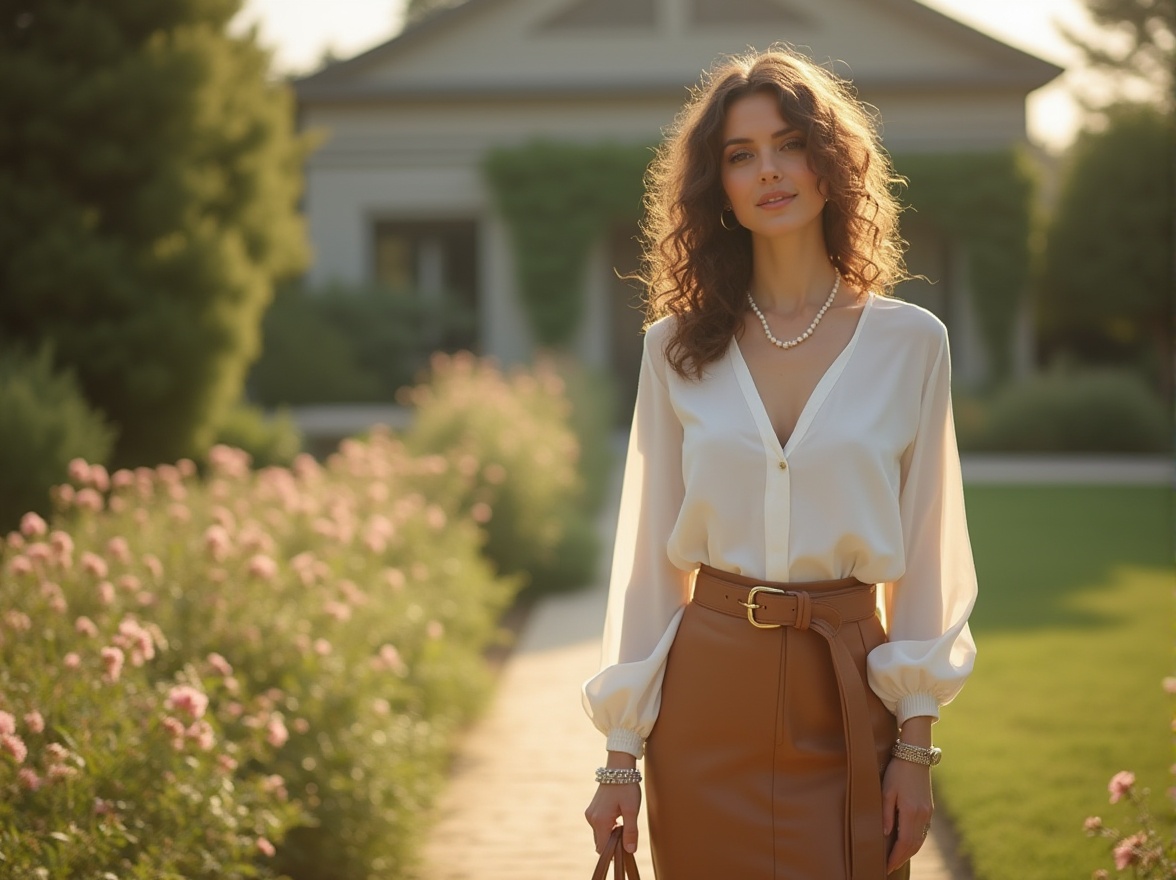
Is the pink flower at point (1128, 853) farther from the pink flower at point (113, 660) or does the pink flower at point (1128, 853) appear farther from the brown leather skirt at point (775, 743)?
the pink flower at point (113, 660)

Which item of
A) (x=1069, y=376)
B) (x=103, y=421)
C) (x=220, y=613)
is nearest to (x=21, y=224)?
(x=103, y=421)

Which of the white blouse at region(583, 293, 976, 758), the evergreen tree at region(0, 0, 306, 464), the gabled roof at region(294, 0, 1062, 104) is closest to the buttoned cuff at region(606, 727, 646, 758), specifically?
the white blouse at region(583, 293, 976, 758)

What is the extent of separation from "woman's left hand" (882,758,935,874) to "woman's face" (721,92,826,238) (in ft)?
3.57

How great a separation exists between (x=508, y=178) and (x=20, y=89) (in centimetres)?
1255

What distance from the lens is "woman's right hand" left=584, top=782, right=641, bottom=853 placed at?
8.13 ft

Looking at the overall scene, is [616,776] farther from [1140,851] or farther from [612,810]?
[1140,851]

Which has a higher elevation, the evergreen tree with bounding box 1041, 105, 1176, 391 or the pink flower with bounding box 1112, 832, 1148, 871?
the evergreen tree with bounding box 1041, 105, 1176, 391

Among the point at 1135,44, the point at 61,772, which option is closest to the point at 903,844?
the point at 61,772

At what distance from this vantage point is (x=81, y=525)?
5.29 m

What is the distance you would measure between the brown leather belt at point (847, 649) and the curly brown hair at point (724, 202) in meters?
0.47

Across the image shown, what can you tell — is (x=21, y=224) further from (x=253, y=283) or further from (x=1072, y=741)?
(x=1072, y=741)

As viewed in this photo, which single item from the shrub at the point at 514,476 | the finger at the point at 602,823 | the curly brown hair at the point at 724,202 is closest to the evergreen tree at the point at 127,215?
the shrub at the point at 514,476

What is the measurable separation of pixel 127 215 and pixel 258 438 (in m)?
2.72

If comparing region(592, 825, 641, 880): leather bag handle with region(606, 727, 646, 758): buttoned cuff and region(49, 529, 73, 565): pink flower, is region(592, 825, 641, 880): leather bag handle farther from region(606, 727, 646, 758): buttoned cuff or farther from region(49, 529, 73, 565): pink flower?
region(49, 529, 73, 565): pink flower
